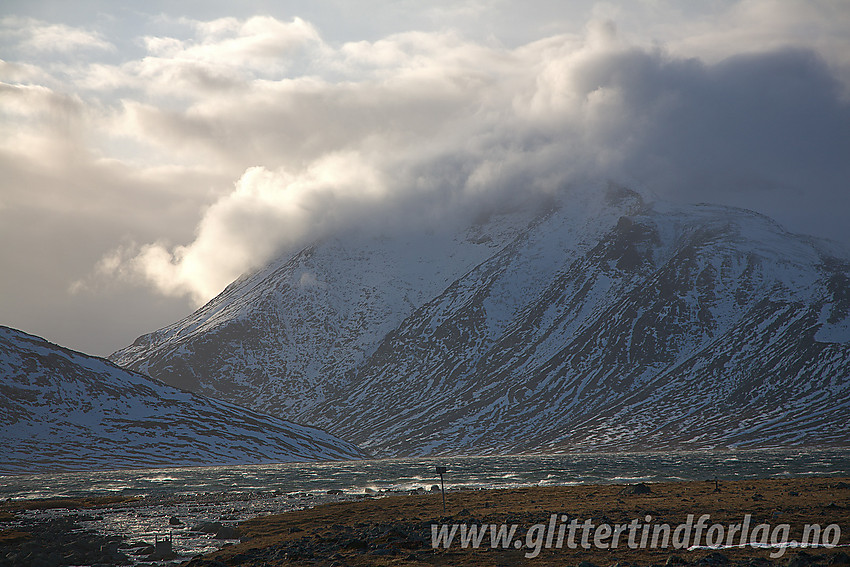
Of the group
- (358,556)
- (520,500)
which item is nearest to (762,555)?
(358,556)

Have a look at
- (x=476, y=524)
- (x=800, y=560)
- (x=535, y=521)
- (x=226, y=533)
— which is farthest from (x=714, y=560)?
(x=226, y=533)

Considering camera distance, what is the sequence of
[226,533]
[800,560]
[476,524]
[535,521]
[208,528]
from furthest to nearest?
1. [208,528]
2. [226,533]
3. [476,524]
4. [535,521]
5. [800,560]

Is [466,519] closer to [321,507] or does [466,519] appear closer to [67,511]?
[321,507]

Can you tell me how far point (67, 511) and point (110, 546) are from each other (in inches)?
1732

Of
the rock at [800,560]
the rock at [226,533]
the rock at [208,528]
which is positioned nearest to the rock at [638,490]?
the rock at [800,560]

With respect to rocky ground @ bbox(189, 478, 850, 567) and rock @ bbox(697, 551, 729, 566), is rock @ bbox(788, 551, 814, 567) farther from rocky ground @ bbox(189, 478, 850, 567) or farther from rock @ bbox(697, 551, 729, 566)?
rock @ bbox(697, 551, 729, 566)

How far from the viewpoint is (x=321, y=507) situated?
79000 millimetres

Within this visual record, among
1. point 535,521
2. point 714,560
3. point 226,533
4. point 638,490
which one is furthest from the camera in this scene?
point 638,490

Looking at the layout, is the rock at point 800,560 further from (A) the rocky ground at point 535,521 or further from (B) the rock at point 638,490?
(B) the rock at point 638,490

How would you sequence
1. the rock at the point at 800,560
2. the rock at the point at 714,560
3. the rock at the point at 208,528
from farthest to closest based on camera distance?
the rock at the point at 208,528, the rock at the point at 714,560, the rock at the point at 800,560

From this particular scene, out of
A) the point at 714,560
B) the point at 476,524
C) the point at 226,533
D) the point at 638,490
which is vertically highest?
the point at 714,560

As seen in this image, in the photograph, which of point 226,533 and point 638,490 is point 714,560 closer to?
point 638,490

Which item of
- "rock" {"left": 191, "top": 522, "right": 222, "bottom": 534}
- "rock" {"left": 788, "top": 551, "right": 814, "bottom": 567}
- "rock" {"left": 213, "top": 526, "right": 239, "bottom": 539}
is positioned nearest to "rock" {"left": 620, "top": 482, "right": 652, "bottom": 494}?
"rock" {"left": 788, "top": 551, "right": 814, "bottom": 567}

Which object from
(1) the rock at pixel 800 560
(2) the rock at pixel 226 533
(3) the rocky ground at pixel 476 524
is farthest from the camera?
(2) the rock at pixel 226 533
